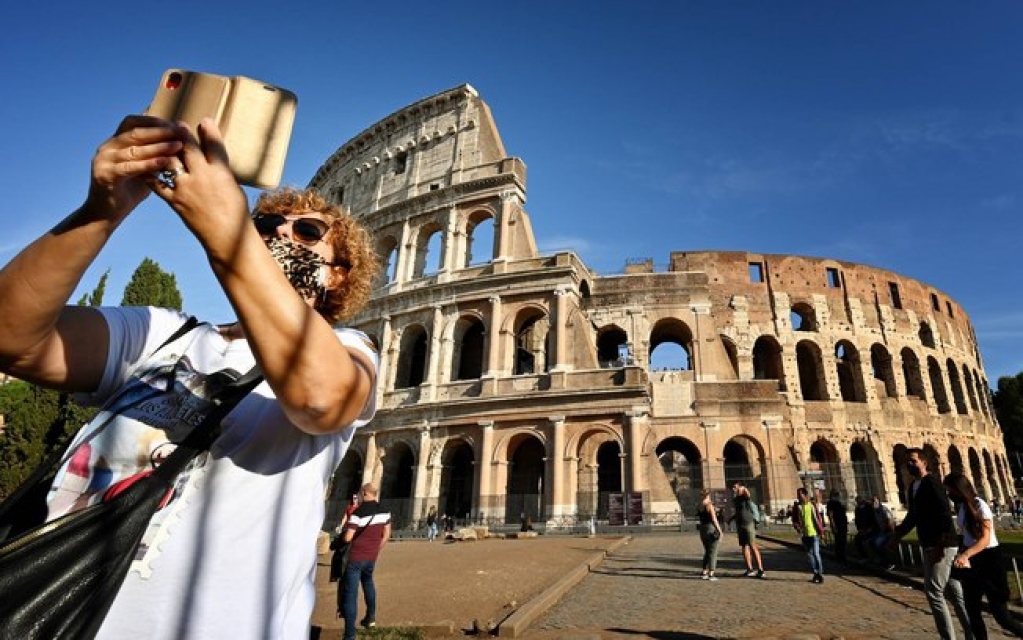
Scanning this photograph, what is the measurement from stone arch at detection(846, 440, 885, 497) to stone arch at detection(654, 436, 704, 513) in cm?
614

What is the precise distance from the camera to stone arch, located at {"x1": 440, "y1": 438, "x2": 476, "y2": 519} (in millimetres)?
20328

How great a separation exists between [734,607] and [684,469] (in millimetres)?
18697

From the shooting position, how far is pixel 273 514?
104cm

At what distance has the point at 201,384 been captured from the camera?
114 centimetres

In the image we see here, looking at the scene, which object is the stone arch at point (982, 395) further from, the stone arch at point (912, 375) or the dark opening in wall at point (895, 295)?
the dark opening in wall at point (895, 295)

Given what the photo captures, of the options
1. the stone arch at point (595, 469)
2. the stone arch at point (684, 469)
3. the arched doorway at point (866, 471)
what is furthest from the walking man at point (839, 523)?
the arched doorway at point (866, 471)

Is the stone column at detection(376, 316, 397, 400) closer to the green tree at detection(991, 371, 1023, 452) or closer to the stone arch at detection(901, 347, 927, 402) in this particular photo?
the stone arch at detection(901, 347, 927, 402)

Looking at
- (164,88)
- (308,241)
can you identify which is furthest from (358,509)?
(164,88)

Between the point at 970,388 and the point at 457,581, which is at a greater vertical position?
the point at 970,388

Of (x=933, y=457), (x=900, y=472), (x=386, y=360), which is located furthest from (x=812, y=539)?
(x=933, y=457)

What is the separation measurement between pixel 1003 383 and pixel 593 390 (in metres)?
46.6

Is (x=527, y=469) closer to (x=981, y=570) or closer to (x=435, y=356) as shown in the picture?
(x=435, y=356)

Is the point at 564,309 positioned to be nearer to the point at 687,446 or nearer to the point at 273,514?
the point at 687,446

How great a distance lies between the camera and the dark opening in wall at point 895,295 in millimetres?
30078
